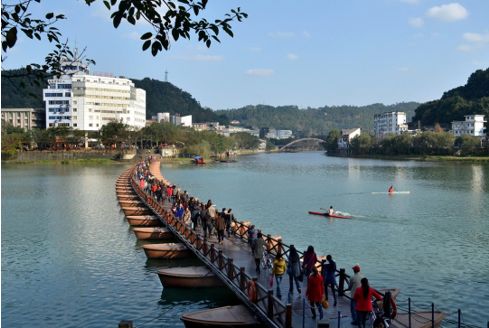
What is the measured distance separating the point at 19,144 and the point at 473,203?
441ft

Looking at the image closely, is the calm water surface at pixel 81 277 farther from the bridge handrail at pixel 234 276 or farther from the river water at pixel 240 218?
the bridge handrail at pixel 234 276

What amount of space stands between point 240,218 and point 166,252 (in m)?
21.8

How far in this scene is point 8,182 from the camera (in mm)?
91812

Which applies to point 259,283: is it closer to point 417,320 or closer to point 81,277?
point 417,320

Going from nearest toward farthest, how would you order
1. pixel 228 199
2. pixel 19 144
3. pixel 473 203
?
pixel 473 203, pixel 228 199, pixel 19 144

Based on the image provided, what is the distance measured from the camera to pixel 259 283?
857 inches

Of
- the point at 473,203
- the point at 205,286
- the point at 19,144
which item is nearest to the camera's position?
the point at 205,286

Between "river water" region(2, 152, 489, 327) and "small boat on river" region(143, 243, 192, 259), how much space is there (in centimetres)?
53

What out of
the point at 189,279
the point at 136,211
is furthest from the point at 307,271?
the point at 136,211

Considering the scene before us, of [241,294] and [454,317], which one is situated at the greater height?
[241,294]

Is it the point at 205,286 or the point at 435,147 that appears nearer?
the point at 205,286

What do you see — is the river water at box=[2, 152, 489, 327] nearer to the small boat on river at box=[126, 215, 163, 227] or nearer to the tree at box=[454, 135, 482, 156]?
the small boat on river at box=[126, 215, 163, 227]

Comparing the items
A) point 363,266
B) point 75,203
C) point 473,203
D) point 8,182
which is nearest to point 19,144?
point 8,182

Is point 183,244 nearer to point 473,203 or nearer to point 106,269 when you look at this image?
point 106,269
